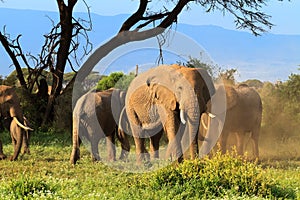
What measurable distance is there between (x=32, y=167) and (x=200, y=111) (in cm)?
315

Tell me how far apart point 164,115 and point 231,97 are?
84.0 inches

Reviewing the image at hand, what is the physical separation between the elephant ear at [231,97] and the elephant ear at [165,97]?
188 centimetres

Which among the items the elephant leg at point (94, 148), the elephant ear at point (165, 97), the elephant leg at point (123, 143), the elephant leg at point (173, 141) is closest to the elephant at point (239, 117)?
the elephant ear at point (165, 97)

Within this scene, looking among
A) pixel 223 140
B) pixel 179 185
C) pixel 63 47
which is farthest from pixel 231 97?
pixel 63 47

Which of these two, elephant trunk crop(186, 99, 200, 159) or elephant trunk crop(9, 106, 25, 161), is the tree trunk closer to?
elephant trunk crop(9, 106, 25, 161)

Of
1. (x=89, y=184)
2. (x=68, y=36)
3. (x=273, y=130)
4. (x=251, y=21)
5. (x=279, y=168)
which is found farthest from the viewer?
(x=251, y=21)

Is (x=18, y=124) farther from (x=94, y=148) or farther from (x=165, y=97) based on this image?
(x=165, y=97)

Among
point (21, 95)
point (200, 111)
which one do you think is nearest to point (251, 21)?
point (21, 95)

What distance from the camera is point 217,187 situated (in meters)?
8.05

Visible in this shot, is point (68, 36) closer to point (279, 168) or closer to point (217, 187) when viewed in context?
point (279, 168)

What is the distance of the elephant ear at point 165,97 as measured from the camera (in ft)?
34.8

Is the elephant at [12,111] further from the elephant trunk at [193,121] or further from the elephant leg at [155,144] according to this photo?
the elephant trunk at [193,121]

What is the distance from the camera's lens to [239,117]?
12734 millimetres

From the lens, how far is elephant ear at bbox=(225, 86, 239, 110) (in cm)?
1244
